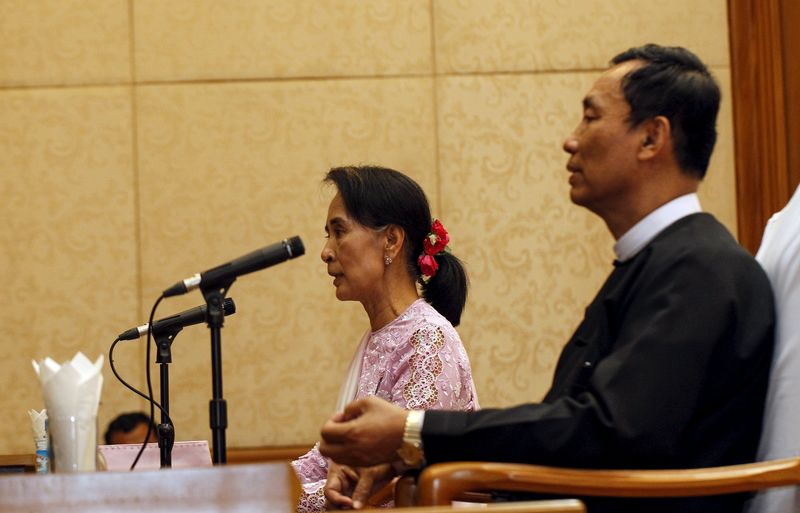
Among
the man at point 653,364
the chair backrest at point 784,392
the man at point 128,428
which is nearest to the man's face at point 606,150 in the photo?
the man at point 653,364

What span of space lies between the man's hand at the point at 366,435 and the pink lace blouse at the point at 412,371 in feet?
2.44

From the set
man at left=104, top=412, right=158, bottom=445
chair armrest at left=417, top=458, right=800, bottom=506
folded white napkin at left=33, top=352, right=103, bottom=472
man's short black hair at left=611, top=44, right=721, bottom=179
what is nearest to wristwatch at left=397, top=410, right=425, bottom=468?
chair armrest at left=417, top=458, right=800, bottom=506

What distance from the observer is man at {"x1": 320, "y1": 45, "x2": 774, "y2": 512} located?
1.95 meters

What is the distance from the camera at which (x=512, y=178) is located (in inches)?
174

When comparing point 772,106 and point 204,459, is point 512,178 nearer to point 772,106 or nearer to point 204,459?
point 772,106

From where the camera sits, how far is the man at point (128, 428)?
4.12 metres

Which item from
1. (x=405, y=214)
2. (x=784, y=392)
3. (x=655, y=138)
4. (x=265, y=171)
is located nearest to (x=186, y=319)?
(x=405, y=214)

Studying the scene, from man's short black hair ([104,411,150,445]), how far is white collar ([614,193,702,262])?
→ 2.39 m

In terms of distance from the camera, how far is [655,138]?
2252mm

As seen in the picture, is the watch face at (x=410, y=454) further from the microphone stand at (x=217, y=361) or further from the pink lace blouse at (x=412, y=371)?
the pink lace blouse at (x=412, y=371)

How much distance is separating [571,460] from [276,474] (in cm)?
51

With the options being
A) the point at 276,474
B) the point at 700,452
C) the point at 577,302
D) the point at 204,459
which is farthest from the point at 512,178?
the point at 276,474

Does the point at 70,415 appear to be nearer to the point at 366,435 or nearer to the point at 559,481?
the point at 366,435

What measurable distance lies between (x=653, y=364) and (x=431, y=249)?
1259 mm
